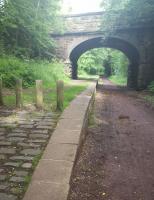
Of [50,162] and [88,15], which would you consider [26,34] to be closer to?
[88,15]

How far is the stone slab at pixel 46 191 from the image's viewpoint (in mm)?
2500

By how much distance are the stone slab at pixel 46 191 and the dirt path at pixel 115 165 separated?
1.15ft

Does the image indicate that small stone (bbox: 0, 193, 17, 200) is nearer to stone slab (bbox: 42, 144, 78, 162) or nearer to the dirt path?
the dirt path

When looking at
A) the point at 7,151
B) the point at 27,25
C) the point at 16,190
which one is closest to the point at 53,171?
the point at 16,190

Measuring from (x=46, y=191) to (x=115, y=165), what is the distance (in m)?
1.70

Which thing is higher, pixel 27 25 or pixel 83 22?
pixel 83 22

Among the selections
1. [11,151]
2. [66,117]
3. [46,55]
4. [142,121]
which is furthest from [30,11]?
[11,151]

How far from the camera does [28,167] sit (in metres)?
3.11

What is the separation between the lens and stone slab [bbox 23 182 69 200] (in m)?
2.50

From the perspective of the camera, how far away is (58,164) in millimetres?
3197

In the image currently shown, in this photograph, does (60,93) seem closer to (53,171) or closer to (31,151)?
(31,151)

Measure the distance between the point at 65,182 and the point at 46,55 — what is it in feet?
61.0

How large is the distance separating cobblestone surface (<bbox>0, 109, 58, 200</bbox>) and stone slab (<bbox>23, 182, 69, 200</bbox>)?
0.10m

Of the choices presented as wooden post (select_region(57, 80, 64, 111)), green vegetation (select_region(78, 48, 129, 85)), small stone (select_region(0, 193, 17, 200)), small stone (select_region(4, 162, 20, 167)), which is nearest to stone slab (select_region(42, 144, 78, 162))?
small stone (select_region(4, 162, 20, 167))
